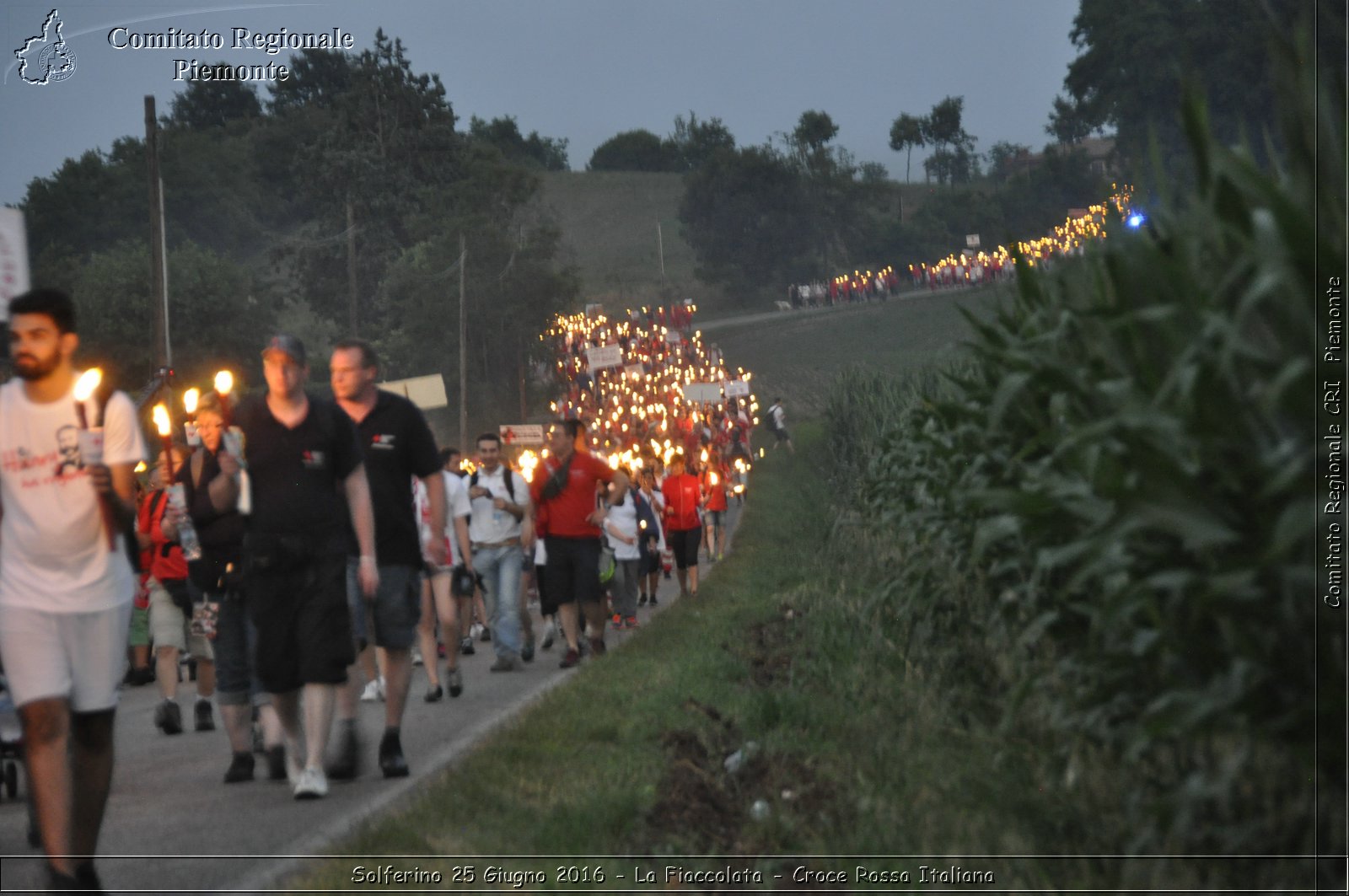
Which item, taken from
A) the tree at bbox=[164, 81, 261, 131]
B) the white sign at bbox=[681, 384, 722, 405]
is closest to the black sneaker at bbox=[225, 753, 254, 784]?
the white sign at bbox=[681, 384, 722, 405]

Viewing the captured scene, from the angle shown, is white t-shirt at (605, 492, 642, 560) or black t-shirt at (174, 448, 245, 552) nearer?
black t-shirt at (174, 448, 245, 552)

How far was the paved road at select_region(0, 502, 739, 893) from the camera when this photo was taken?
671cm

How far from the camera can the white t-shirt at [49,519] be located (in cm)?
579

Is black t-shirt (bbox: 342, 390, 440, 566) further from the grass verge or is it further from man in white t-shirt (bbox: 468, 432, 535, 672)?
man in white t-shirt (bbox: 468, 432, 535, 672)

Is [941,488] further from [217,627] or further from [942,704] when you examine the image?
[217,627]

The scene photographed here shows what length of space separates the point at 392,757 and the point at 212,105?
386 ft

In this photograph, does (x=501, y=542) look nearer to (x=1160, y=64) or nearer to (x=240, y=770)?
(x=240, y=770)

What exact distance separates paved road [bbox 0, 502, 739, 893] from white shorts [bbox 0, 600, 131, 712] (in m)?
0.93

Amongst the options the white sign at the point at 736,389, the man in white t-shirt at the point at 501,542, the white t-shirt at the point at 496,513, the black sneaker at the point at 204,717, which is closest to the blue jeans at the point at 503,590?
the man in white t-shirt at the point at 501,542

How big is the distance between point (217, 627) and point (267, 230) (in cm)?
9055

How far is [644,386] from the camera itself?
56.9 meters

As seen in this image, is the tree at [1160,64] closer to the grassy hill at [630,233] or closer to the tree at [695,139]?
the grassy hill at [630,233]

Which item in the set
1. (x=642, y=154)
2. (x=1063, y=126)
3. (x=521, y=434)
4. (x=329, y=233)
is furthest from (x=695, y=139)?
(x=521, y=434)

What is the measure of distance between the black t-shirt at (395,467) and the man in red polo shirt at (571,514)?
4.88 meters
